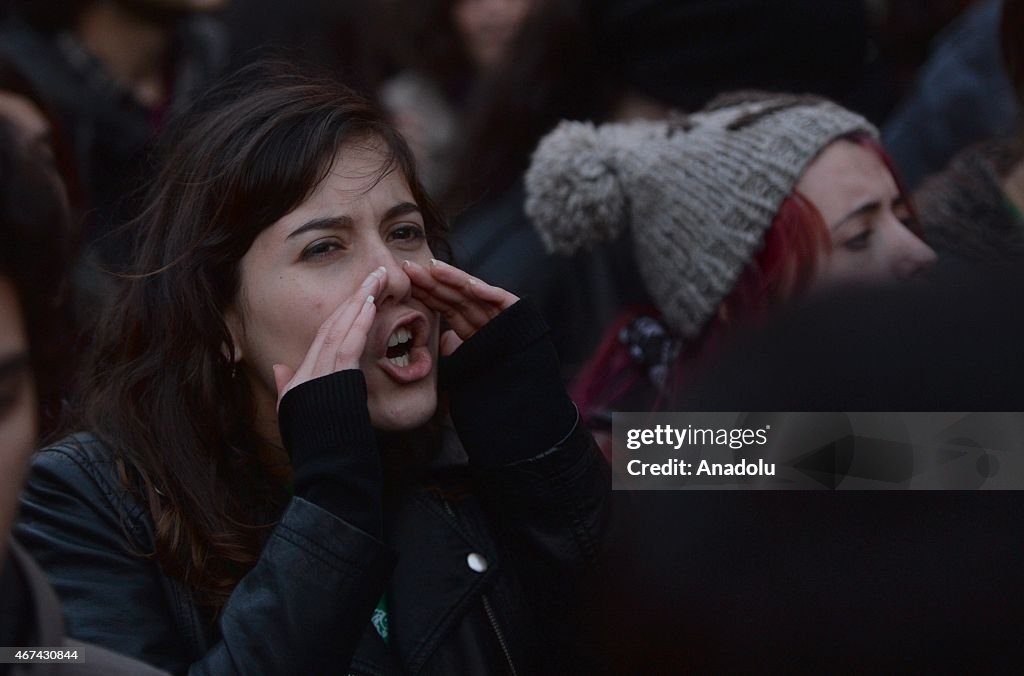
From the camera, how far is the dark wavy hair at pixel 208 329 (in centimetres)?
182

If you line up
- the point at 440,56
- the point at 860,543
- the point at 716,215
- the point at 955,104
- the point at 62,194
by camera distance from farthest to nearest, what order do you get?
the point at 440,56 → the point at 955,104 → the point at 716,215 → the point at 62,194 → the point at 860,543

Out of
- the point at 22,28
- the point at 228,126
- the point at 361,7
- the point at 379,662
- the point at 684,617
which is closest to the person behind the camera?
the point at 684,617

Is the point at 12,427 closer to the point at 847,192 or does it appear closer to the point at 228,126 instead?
the point at 228,126

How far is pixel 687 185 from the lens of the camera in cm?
230

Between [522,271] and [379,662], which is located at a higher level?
[522,271]

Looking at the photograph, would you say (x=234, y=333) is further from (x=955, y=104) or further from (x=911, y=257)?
(x=955, y=104)

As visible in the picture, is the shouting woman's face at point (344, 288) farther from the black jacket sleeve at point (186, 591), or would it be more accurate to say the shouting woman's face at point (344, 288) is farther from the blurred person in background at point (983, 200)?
the blurred person in background at point (983, 200)

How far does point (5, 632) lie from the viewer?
132cm

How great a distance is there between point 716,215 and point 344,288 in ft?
2.45

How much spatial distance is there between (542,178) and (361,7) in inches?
66.6

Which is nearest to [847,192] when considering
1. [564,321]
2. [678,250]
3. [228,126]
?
[678,250]

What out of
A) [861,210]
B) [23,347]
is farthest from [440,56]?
[23,347]

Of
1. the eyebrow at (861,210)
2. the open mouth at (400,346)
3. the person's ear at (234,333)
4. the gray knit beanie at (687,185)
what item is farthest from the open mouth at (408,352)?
the eyebrow at (861,210)

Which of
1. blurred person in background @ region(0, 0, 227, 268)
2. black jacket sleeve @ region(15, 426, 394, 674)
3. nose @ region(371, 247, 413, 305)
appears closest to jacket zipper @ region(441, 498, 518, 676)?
black jacket sleeve @ region(15, 426, 394, 674)
